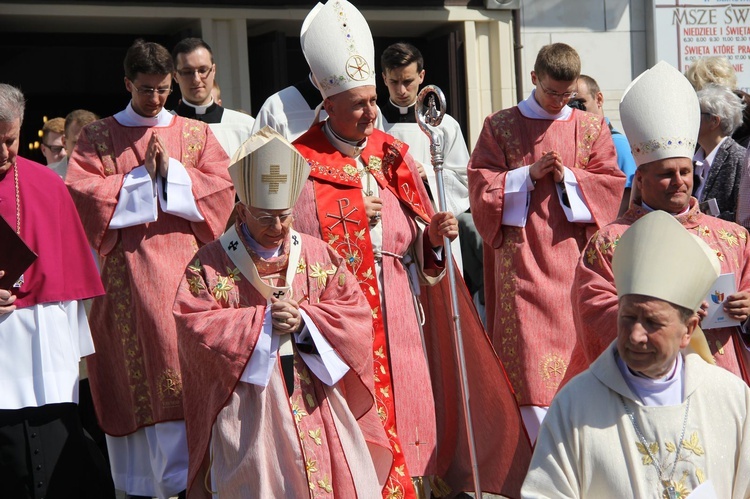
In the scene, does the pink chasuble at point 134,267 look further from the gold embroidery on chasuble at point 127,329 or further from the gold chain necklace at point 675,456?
the gold chain necklace at point 675,456

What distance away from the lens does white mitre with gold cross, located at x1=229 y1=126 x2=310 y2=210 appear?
18.9 ft

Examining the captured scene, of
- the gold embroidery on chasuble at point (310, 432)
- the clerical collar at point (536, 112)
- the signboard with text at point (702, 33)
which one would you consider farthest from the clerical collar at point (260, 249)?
the signboard with text at point (702, 33)

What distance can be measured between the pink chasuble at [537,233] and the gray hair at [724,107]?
726 mm

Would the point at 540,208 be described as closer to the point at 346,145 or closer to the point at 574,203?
the point at 574,203

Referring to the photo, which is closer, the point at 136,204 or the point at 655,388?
the point at 655,388

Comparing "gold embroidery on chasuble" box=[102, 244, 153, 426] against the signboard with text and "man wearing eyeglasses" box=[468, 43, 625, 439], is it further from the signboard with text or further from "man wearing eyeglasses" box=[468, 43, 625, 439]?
the signboard with text

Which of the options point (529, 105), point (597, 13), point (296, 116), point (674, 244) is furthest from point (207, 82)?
point (597, 13)

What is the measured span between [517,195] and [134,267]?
6.57ft

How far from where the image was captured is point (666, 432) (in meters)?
4.78

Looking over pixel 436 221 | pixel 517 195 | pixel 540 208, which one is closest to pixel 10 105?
pixel 436 221

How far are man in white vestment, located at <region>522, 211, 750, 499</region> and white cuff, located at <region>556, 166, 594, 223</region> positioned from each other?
8.62ft

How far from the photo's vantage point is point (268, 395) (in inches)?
226

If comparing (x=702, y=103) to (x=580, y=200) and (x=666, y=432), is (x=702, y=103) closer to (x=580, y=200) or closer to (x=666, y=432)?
(x=580, y=200)

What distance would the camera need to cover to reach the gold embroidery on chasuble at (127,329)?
7.27m
